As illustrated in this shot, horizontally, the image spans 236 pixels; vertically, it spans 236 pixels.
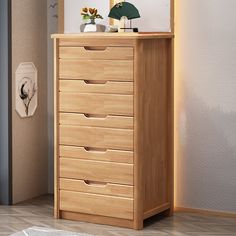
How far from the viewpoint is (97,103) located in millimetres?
4262

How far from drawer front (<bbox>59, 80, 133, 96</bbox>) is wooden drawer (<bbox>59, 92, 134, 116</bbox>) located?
0.02 m

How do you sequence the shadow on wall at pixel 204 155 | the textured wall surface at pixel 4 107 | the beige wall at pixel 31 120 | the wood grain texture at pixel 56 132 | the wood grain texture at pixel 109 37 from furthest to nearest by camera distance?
the beige wall at pixel 31 120 < the textured wall surface at pixel 4 107 < the shadow on wall at pixel 204 155 < the wood grain texture at pixel 56 132 < the wood grain texture at pixel 109 37

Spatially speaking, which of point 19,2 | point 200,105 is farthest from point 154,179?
point 19,2

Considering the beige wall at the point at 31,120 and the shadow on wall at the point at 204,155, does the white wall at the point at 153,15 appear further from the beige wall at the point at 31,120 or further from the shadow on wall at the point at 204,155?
the beige wall at the point at 31,120

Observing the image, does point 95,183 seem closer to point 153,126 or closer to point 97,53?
point 153,126

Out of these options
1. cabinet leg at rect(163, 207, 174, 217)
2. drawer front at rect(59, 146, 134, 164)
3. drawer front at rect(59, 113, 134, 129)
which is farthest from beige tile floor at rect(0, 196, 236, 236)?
drawer front at rect(59, 113, 134, 129)

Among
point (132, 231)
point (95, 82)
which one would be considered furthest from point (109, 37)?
point (132, 231)

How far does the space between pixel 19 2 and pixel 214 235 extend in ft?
6.46

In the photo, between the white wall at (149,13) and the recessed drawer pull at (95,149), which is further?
the white wall at (149,13)

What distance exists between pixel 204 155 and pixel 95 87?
2.80 feet

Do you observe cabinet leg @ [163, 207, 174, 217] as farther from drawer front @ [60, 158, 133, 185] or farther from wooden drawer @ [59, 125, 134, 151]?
wooden drawer @ [59, 125, 134, 151]

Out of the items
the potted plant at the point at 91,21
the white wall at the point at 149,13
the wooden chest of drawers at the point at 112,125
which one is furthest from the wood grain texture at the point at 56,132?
the white wall at the point at 149,13

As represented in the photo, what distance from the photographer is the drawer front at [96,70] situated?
415 centimetres

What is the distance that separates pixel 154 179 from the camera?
14.4 ft
